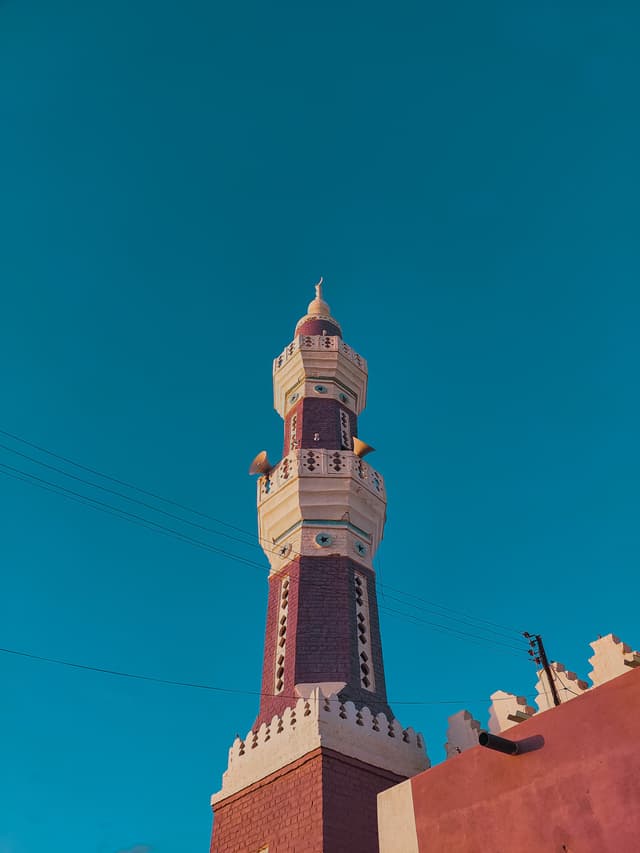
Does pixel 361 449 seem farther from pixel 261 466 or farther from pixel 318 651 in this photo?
pixel 318 651

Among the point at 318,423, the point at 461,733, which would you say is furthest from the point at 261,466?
the point at 461,733

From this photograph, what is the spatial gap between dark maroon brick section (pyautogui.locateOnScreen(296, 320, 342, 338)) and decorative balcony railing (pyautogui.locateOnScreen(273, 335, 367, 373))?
1.18 metres

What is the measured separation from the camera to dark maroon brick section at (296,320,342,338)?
25.1 meters

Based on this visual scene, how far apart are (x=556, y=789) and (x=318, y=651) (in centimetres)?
739

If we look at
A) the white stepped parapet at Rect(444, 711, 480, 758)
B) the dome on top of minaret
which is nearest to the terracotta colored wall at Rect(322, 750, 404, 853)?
the white stepped parapet at Rect(444, 711, 480, 758)

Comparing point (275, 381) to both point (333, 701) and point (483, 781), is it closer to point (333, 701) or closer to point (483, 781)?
point (333, 701)

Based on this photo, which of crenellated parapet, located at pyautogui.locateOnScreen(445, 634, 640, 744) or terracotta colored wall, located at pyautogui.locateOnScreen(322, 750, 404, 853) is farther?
crenellated parapet, located at pyautogui.locateOnScreen(445, 634, 640, 744)

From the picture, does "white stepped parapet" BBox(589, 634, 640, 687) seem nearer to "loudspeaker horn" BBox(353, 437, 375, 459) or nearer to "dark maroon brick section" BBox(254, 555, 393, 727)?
"dark maroon brick section" BBox(254, 555, 393, 727)

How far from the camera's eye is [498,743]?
975cm

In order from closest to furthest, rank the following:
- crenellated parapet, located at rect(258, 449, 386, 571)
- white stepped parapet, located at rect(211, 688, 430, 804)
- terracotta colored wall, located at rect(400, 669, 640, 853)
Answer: terracotta colored wall, located at rect(400, 669, 640, 853) → white stepped parapet, located at rect(211, 688, 430, 804) → crenellated parapet, located at rect(258, 449, 386, 571)

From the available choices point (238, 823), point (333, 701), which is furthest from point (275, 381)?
point (238, 823)

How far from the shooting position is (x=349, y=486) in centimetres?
1897

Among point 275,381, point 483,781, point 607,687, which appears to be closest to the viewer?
point 607,687

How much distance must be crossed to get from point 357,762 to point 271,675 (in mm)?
3106
